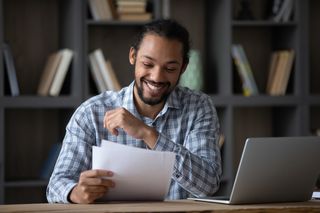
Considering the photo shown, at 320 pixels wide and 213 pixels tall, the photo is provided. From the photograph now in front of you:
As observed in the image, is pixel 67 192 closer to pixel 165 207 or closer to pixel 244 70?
pixel 165 207

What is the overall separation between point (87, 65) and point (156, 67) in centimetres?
146

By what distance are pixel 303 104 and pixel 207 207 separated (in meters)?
2.47

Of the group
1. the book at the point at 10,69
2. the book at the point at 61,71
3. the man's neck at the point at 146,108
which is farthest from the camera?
the book at the point at 61,71

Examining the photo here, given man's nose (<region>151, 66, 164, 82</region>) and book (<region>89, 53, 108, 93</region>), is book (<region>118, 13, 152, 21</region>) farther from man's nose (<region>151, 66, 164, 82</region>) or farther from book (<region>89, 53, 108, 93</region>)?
man's nose (<region>151, 66, 164, 82</region>)

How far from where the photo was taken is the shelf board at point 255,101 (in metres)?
4.34

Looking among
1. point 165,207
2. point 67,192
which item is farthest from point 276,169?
point 67,192

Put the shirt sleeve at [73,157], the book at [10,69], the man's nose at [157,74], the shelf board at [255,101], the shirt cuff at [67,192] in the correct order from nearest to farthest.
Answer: the shirt cuff at [67,192]
the shirt sleeve at [73,157]
the man's nose at [157,74]
the book at [10,69]
the shelf board at [255,101]

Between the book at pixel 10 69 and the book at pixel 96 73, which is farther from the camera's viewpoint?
the book at pixel 96 73

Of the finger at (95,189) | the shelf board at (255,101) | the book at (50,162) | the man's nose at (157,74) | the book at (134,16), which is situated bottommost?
the book at (50,162)

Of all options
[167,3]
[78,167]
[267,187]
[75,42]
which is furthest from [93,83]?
[267,187]

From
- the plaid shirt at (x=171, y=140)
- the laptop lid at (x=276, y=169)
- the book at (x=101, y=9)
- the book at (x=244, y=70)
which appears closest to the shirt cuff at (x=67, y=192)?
the plaid shirt at (x=171, y=140)

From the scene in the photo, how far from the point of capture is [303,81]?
14.7ft

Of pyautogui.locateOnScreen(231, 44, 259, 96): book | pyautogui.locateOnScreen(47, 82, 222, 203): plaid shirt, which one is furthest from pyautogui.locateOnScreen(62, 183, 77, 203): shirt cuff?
pyautogui.locateOnScreen(231, 44, 259, 96): book

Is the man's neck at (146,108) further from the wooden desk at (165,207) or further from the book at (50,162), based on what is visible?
the book at (50,162)
